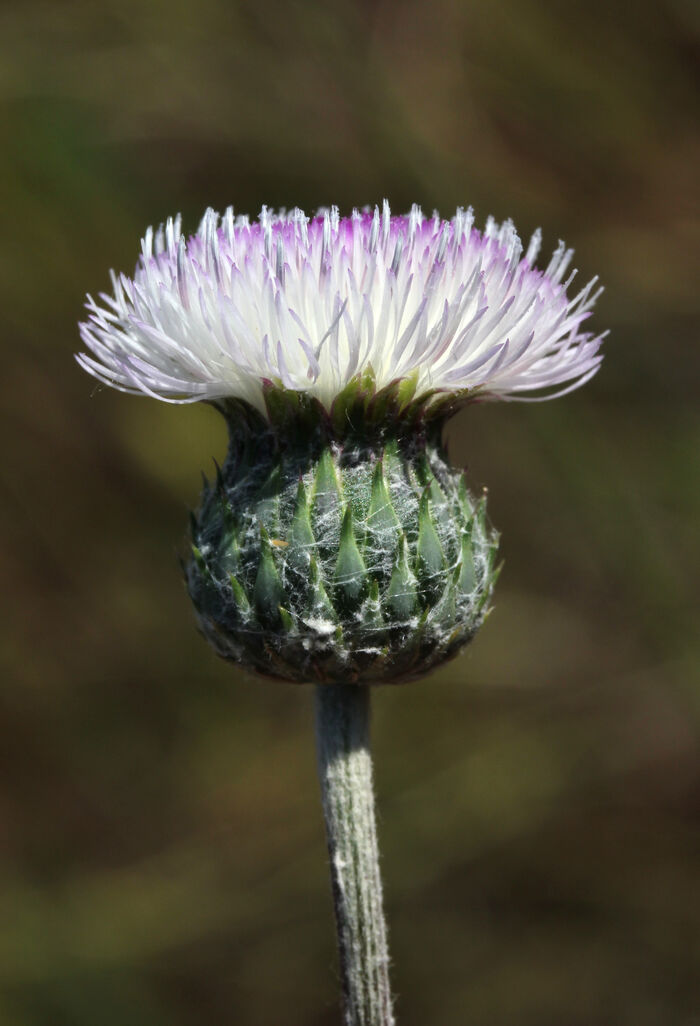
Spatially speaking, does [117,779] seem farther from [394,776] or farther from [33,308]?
[33,308]

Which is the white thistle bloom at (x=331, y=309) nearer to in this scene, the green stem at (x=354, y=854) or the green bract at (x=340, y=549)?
the green bract at (x=340, y=549)

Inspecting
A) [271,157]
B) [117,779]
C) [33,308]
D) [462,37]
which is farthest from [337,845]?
[462,37]

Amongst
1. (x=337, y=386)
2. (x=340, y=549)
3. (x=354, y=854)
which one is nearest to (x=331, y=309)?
(x=337, y=386)

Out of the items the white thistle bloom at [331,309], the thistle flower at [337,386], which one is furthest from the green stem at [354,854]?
the white thistle bloom at [331,309]

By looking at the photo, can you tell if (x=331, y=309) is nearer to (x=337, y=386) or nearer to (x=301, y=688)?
(x=337, y=386)

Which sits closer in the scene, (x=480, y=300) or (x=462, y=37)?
(x=480, y=300)

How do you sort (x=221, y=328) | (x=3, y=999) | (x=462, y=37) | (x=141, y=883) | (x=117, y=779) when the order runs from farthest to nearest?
(x=462, y=37) < (x=117, y=779) < (x=141, y=883) < (x=3, y=999) < (x=221, y=328)
